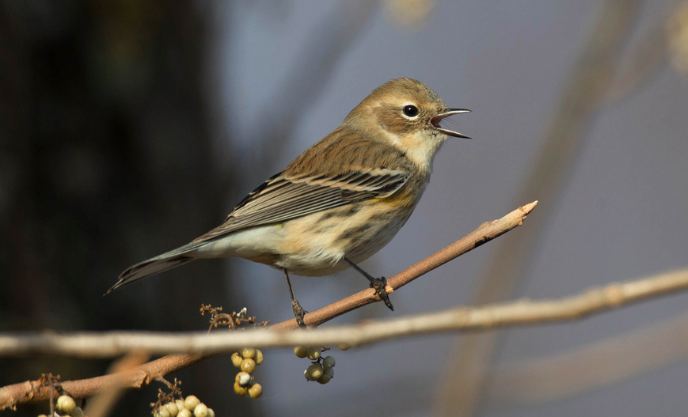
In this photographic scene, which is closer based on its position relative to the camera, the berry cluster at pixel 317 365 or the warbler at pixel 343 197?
the berry cluster at pixel 317 365

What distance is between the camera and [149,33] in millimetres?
5836

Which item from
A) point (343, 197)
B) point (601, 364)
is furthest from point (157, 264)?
point (601, 364)

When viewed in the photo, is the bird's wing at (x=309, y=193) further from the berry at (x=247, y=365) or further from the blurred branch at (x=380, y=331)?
the blurred branch at (x=380, y=331)

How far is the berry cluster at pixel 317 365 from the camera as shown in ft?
9.12

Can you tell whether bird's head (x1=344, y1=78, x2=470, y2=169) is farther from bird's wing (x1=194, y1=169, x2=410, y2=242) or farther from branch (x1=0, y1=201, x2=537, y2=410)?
branch (x1=0, y1=201, x2=537, y2=410)

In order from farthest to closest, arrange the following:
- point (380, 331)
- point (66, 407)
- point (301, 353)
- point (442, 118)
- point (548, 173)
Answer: point (442, 118)
point (548, 173)
point (301, 353)
point (66, 407)
point (380, 331)

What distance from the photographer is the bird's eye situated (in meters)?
5.71

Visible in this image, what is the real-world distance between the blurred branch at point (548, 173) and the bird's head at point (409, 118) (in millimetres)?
1122

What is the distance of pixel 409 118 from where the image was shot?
573cm

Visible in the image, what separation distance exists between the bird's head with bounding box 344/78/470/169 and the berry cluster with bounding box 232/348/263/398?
2.95 m

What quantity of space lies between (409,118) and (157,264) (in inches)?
87.2

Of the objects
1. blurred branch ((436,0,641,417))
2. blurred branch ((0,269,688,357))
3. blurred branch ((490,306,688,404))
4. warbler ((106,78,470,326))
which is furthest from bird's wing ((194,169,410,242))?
blurred branch ((0,269,688,357))

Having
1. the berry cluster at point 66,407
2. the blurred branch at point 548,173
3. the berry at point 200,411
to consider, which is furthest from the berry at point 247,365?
the blurred branch at point 548,173

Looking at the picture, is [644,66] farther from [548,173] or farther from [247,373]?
[247,373]
